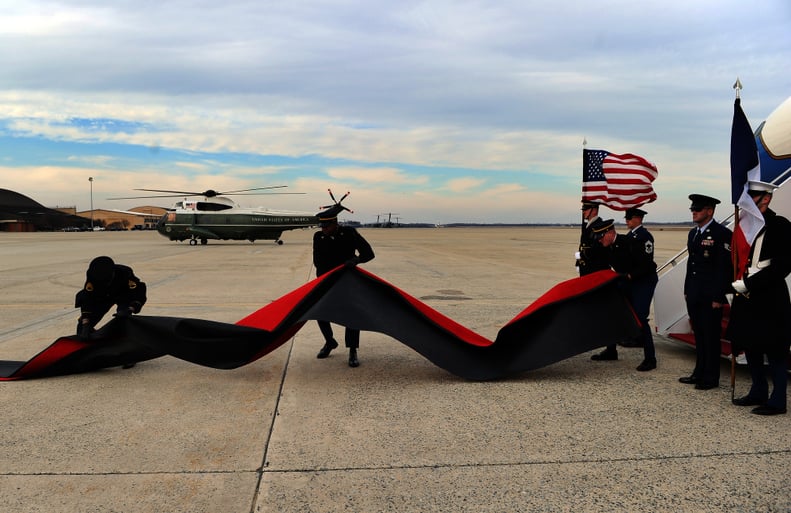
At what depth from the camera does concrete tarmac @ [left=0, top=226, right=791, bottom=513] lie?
3031 mm

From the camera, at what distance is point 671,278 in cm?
651

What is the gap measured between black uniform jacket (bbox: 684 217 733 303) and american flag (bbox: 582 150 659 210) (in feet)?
5.88

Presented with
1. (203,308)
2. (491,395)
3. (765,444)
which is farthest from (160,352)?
(765,444)

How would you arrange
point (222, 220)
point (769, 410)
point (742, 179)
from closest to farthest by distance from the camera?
point (769, 410) → point (742, 179) → point (222, 220)

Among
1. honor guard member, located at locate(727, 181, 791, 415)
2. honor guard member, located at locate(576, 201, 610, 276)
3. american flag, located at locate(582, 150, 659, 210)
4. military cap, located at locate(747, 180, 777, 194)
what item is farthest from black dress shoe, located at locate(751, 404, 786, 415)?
american flag, located at locate(582, 150, 659, 210)

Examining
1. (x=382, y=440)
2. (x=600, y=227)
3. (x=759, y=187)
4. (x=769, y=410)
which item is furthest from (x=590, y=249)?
(x=382, y=440)

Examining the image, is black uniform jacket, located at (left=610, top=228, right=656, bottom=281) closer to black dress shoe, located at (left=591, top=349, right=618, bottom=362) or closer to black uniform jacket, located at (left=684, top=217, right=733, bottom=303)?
black uniform jacket, located at (left=684, top=217, right=733, bottom=303)

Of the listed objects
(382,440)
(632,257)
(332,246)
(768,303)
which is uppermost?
(332,246)

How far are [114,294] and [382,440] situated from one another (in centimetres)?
351

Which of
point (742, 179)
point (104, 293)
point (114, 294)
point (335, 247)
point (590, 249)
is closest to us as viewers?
point (742, 179)

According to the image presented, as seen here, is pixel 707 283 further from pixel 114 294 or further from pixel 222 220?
pixel 222 220

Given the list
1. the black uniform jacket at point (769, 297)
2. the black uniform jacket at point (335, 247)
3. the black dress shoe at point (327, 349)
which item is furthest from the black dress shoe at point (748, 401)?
the black dress shoe at point (327, 349)

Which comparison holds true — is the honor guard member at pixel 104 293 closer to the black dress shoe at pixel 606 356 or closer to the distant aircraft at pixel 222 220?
the black dress shoe at pixel 606 356

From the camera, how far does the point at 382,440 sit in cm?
383
